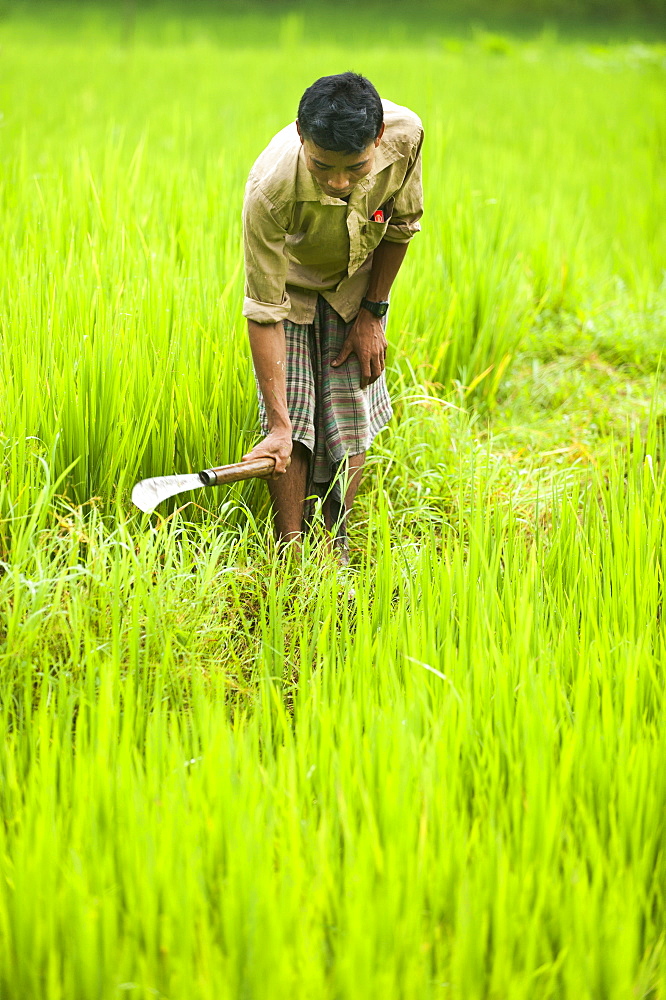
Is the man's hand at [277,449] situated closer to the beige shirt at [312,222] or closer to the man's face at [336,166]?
the beige shirt at [312,222]

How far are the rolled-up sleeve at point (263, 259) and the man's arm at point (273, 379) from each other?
0.03 metres

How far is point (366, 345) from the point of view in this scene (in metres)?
1.96

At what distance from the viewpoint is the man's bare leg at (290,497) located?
1.93 meters

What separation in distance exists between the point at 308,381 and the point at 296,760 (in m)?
0.92

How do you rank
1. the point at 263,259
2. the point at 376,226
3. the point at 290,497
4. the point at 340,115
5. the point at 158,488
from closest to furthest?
the point at 340,115
the point at 158,488
the point at 263,259
the point at 376,226
the point at 290,497

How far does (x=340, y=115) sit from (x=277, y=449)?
65 cm

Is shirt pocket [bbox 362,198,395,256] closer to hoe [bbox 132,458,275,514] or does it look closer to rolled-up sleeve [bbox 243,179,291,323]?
rolled-up sleeve [bbox 243,179,291,323]

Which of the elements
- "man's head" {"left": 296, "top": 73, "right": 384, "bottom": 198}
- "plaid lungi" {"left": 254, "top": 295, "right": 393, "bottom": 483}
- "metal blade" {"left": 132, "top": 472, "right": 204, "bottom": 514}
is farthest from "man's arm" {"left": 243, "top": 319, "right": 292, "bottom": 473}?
"man's head" {"left": 296, "top": 73, "right": 384, "bottom": 198}

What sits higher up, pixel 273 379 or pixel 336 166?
pixel 336 166

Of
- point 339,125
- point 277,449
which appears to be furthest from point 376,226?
point 277,449

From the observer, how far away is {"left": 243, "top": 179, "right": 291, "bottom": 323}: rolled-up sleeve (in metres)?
1.68

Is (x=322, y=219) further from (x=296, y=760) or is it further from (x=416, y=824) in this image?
(x=416, y=824)

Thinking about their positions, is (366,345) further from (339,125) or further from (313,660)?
(313,660)

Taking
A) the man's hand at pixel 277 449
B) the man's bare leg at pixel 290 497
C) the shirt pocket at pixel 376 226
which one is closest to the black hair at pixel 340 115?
the shirt pocket at pixel 376 226
